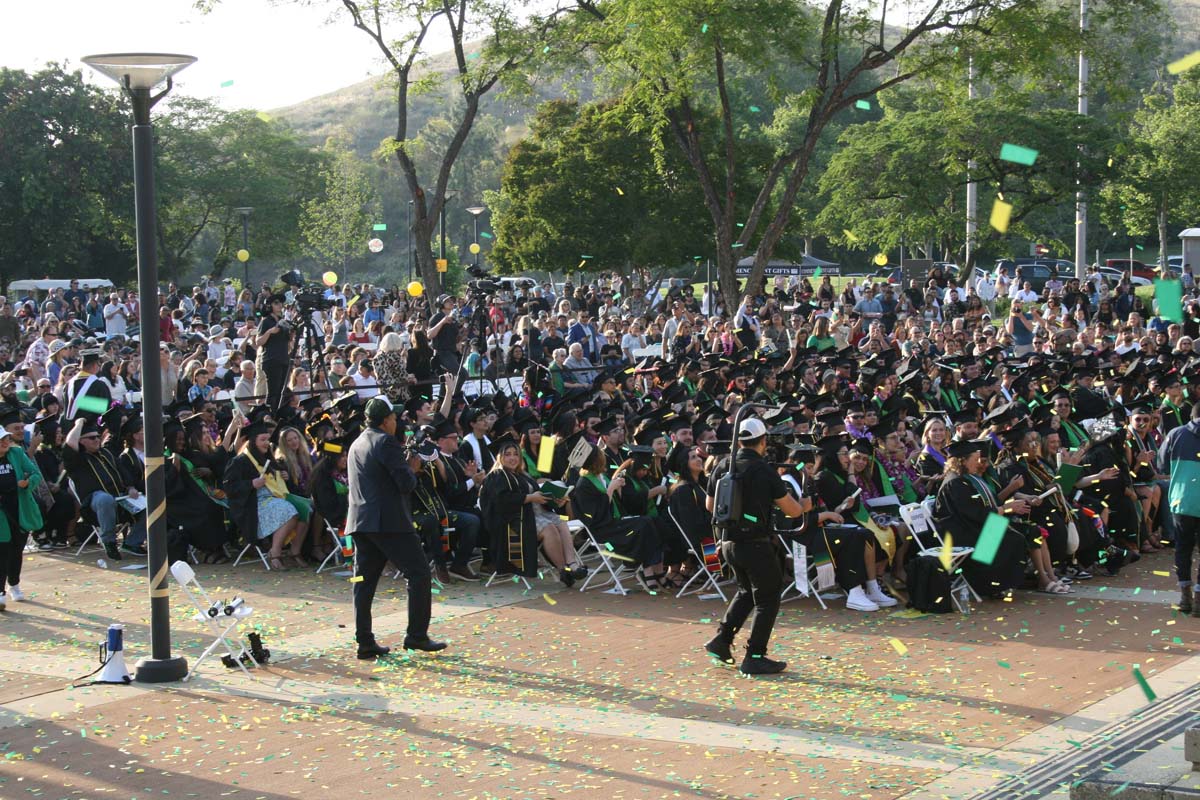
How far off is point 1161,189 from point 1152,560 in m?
32.4

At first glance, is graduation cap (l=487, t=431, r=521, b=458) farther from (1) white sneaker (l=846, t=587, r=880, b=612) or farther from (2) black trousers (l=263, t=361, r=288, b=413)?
(2) black trousers (l=263, t=361, r=288, b=413)

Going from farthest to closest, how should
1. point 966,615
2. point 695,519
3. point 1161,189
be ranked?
point 1161,189 < point 695,519 < point 966,615

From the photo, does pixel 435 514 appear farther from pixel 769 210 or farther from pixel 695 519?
pixel 769 210

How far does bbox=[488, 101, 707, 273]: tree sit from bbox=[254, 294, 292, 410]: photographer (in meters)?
23.0

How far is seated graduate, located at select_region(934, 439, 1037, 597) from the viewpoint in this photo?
1170 cm

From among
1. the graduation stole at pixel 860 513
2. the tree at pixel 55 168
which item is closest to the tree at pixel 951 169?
the graduation stole at pixel 860 513

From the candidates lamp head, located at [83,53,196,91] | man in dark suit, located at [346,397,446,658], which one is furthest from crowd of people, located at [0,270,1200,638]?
man in dark suit, located at [346,397,446,658]

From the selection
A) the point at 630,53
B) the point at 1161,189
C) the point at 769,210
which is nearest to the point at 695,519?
the point at 630,53

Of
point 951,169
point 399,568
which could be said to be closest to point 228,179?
point 951,169

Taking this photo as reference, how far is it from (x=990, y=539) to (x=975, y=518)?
21 centimetres

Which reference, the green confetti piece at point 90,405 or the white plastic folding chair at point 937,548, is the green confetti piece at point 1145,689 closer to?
the white plastic folding chair at point 937,548

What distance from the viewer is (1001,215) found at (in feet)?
129

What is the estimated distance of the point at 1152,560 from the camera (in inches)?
536

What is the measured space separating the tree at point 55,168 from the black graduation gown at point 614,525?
156 ft
